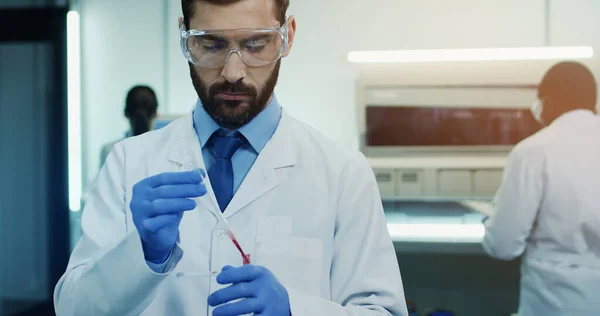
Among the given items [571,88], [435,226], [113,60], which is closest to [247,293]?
[571,88]

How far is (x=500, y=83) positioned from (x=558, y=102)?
32.7 inches

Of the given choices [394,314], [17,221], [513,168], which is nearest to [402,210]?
[513,168]

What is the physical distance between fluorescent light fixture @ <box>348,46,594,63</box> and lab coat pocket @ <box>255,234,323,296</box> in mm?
2159

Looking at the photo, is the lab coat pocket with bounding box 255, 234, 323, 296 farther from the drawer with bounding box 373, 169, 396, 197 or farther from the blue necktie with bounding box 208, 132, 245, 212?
the drawer with bounding box 373, 169, 396, 197

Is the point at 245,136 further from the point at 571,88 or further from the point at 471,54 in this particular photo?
the point at 471,54

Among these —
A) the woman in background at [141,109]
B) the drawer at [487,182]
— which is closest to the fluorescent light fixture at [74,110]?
the woman in background at [141,109]

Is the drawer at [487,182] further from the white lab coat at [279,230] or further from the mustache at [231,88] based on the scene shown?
the mustache at [231,88]

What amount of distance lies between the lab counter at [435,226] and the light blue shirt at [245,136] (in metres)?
1.42

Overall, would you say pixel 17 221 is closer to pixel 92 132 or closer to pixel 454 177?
pixel 92 132

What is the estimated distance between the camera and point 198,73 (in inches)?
39.9

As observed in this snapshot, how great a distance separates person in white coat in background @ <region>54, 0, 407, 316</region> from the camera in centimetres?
97

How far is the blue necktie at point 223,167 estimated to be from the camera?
3.42 feet

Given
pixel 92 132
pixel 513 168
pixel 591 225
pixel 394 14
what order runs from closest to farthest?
pixel 591 225 → pixel 513 168 → pixel 394 14 → pixel 92 132

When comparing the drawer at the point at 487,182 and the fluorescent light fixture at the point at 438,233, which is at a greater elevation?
the drawer at the point at 487,182
